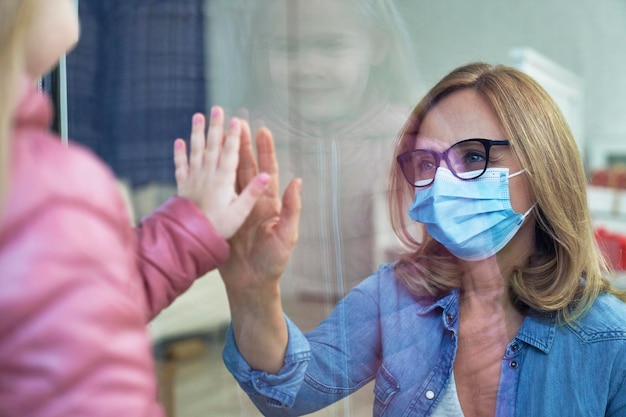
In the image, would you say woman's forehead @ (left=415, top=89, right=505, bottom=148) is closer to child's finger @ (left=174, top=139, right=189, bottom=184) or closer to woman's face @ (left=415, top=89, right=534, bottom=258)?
woman's face @ (left=415, top=89, right=534, bottom=258)

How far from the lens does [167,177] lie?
134cm

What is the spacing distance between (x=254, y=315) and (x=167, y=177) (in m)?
0.30

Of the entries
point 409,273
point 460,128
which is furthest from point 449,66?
point 409,273

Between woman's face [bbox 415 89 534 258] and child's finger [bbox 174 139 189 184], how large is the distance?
17.5 inches

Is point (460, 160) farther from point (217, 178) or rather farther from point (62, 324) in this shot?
point (62, 324)

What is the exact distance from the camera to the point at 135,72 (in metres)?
1.44

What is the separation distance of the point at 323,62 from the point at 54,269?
0.83 m

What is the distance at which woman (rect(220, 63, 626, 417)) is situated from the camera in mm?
1349

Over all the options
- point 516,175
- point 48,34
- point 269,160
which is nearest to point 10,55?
point 48,34

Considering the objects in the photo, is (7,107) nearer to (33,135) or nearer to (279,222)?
(33,135)

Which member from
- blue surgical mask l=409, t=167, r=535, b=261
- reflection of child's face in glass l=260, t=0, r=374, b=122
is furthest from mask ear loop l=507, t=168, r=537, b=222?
reflection of child's face in glass l=260, t=0, r=374, b=122

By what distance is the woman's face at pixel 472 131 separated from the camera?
135 cm

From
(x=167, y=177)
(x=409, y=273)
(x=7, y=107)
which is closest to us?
(x=7, y=107)

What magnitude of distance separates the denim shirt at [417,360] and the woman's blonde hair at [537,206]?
37 millimetres
